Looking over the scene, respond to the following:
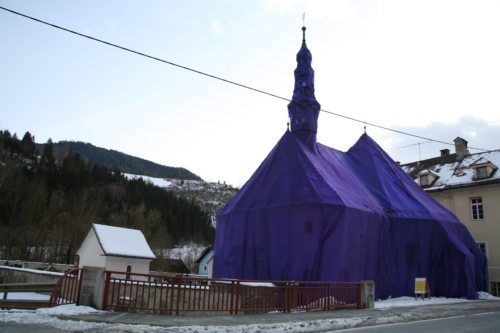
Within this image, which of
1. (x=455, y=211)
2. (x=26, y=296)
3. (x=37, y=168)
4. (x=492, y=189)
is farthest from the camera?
(x=37, y=168)

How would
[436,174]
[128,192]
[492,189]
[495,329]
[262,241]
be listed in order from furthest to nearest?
[128,192] → [436,174] → [492,189] → [262,241] → [495,329]

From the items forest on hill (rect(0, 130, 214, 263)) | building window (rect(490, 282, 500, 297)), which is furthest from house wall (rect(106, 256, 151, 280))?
building window (rect(490, 282, 500, 297))

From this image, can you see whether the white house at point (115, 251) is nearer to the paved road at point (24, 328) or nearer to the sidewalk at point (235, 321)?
the sidewalk at point (235, 321)

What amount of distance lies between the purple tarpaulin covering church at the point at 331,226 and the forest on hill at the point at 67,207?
4079 cm

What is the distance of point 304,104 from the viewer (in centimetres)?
2623

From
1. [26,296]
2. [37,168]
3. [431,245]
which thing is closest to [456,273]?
[431,245]

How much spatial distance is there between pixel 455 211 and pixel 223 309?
1077 inches

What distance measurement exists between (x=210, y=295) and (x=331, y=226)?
886 centimetres

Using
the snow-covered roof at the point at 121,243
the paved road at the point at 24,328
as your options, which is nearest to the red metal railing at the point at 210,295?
the paved road at the point at 24,328

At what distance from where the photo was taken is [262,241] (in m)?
21.7

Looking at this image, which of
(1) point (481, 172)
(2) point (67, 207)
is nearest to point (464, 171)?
(1) point (481, 172)

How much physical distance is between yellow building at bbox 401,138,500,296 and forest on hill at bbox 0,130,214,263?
134 feet

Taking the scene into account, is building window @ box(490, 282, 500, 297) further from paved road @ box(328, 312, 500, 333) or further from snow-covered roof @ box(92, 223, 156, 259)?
snow-covered roof @ box(92, 223, 156, 259)

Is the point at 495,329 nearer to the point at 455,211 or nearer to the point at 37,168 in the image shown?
the point at 455,211
